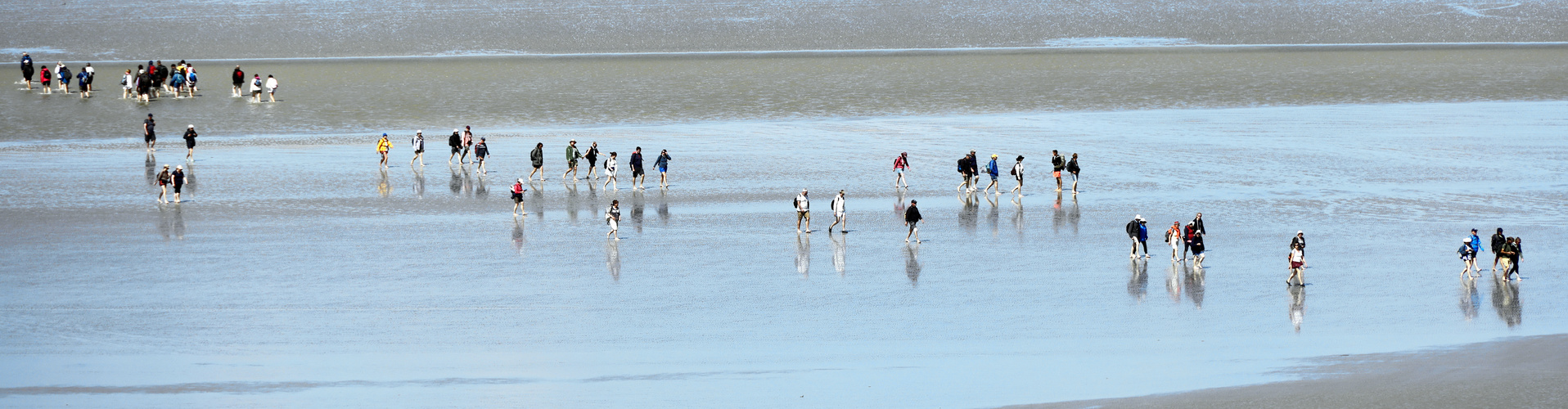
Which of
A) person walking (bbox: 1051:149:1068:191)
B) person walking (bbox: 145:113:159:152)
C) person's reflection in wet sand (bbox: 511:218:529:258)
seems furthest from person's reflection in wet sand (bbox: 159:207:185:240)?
person walking (bbox: 1051:149:1068:191)

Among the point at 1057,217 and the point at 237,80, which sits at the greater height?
the point at 237,80

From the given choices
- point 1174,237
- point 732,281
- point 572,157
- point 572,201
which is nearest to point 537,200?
point 572,201

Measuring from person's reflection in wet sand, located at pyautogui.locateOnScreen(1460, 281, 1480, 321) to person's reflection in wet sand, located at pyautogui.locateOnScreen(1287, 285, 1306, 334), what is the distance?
1.91m

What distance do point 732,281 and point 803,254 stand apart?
2.54 m

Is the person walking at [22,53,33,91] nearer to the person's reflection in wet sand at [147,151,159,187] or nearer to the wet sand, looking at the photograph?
the person's reflection in wet sand at [147,151,159,187]

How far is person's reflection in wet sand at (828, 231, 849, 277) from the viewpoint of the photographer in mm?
21562

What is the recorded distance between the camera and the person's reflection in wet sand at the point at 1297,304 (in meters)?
17.7

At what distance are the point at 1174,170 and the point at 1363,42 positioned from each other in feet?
141

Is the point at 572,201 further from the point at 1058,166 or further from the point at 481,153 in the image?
the point at 1058,166

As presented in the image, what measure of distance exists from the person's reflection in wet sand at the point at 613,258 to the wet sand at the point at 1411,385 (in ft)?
27.1

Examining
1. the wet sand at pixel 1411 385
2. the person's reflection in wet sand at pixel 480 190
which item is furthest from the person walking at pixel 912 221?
the person's reflection in wet sand at pixel 480 190

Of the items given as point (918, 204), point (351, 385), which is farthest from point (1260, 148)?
point (351, 385)

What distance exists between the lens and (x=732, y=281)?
20453 millimetres

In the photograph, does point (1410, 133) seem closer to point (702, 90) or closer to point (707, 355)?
point (702, 90)
